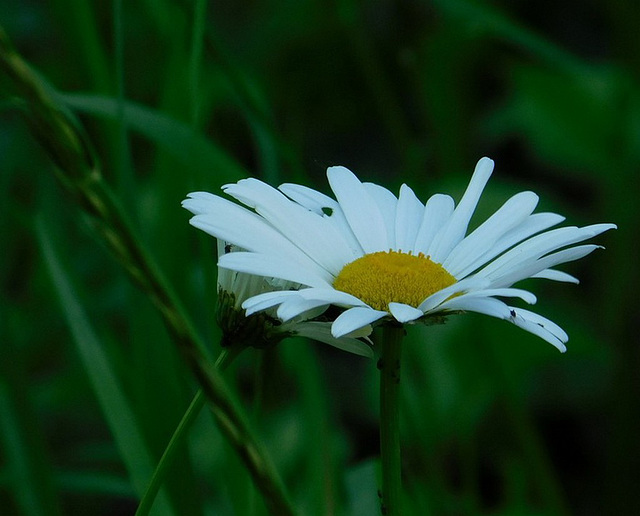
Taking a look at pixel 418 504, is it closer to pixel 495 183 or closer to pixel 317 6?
pixel 495 183

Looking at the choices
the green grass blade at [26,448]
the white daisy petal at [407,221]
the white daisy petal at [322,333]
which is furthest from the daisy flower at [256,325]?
the green grass blade at [26,448]

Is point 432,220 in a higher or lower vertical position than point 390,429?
higher

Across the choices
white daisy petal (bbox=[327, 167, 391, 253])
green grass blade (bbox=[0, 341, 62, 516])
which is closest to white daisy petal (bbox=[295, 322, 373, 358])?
white daisy petal (bbox=[327, 167, 391, 253])

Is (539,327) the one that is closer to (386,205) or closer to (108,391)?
(386,205)

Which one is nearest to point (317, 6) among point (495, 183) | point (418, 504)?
point (495, 183)

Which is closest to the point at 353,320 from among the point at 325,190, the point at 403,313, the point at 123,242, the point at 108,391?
the point at 403,313

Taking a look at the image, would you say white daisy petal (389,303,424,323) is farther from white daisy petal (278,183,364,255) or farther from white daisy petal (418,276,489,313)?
white daisy petal (278,183,364,255)

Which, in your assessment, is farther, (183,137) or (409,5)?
(409,5)
